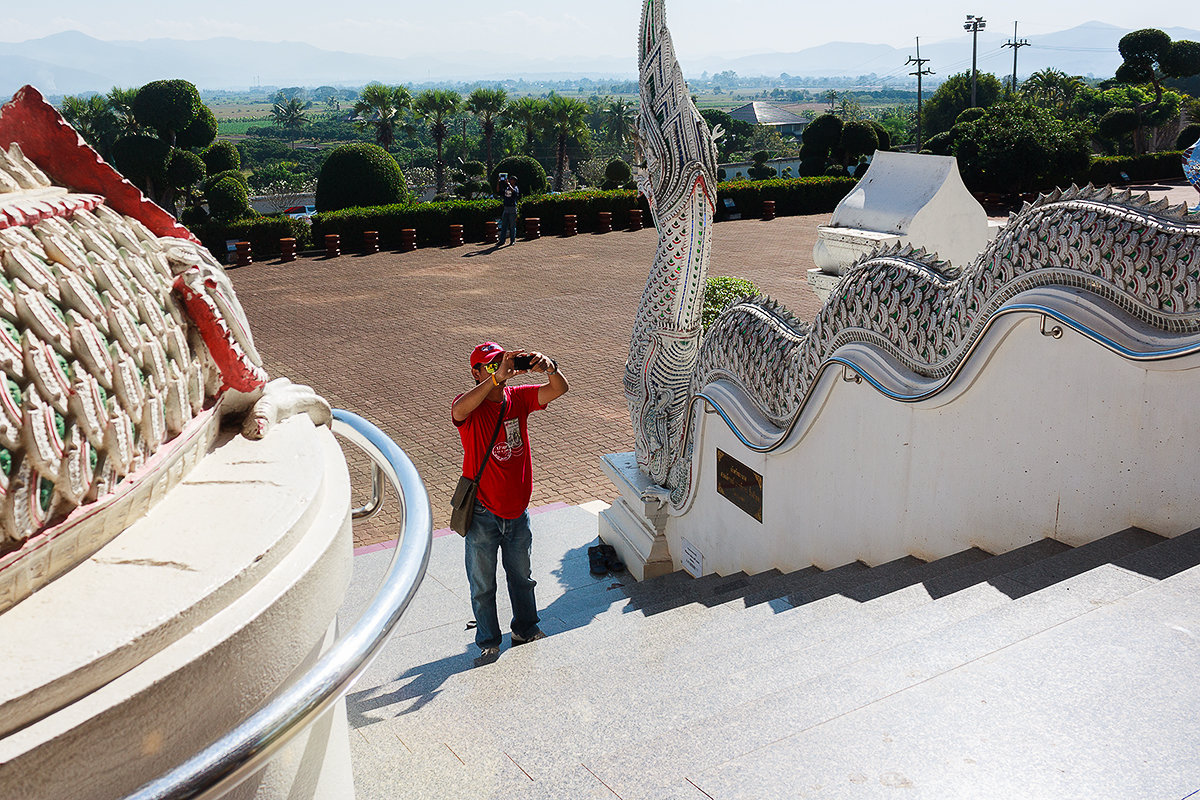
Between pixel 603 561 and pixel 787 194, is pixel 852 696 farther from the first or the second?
pixel 787 194

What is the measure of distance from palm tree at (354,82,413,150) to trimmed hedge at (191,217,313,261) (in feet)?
79.2

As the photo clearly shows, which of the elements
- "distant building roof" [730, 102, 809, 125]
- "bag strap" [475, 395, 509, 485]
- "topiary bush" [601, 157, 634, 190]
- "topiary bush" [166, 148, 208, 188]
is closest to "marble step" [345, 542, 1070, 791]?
"bag strap" [475, 395, 509, 485]

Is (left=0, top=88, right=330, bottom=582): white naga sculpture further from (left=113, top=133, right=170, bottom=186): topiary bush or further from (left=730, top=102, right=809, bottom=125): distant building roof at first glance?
(left=730, top=102, right=809, bottom=125): distant building roof

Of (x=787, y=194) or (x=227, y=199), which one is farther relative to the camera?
(x=787, y=194)

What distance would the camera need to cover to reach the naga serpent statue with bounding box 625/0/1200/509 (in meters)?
3.78

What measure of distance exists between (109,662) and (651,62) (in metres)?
6.07

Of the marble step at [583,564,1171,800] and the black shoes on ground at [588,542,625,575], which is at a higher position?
the marble step at [583,564,1171,800]

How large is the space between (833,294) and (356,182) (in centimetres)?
1925

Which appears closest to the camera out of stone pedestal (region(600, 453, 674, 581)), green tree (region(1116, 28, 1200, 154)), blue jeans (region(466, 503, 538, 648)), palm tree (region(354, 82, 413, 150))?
blue jeans (region(466, 503, 538, 648))

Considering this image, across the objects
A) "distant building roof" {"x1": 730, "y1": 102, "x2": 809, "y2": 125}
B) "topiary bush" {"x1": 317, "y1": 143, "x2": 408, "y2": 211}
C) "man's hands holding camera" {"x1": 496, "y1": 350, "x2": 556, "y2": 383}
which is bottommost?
"man's hands holding camera" {"x1": 496, "y1": 350, "x2": 556, "y2": 383}

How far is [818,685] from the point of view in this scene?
288cm

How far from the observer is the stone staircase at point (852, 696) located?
222 centimetres

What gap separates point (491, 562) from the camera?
15.4 ft

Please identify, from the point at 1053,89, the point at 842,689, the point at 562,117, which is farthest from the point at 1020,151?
the point at 1053,89
